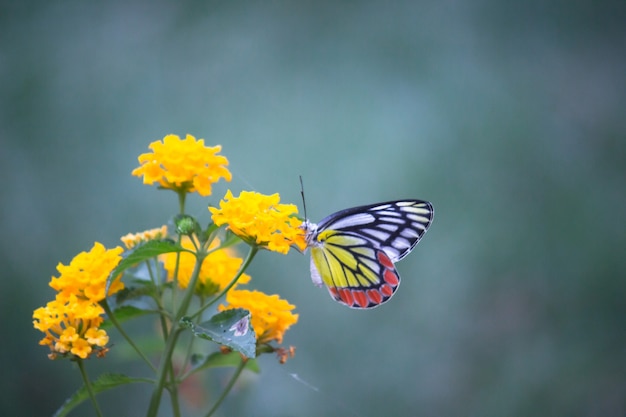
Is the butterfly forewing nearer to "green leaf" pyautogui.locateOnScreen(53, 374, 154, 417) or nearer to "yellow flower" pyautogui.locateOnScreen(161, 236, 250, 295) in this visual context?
"yellow flower" pyautogui.locateOnScreen(161, 236, 250, 295)

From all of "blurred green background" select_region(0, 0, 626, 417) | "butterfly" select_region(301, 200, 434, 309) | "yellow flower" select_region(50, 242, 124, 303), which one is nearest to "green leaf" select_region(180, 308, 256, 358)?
"yellow flower" select_region(50, 242, 124, 303)

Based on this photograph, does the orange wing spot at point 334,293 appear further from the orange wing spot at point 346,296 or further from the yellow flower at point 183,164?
the yellow flower at point 183,164

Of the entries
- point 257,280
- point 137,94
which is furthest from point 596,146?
point 137,94

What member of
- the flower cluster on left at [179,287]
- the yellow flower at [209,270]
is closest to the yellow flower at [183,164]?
the flower cluster on left at [179,287]

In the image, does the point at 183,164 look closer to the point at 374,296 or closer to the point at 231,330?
the point at 231,330

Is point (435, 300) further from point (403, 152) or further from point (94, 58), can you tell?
point (94, 58)
